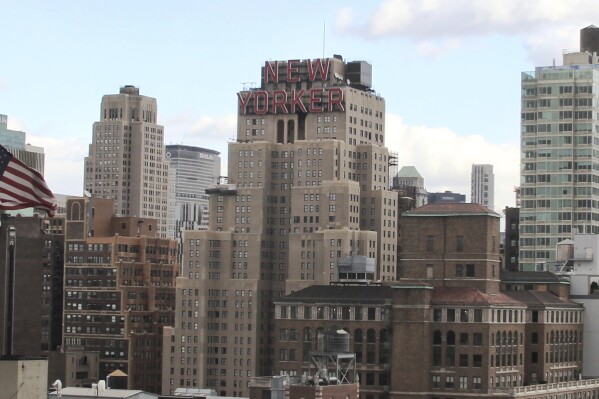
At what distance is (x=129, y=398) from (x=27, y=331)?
426 ft

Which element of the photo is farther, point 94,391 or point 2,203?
point 94,391

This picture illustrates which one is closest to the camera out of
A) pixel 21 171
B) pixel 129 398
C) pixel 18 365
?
pixel 18 365

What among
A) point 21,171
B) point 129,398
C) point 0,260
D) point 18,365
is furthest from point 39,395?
point 129,398

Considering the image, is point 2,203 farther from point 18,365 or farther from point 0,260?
point 18,365

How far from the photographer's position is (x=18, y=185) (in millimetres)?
72188

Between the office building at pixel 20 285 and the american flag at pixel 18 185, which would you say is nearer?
the office building at pixel 20 285

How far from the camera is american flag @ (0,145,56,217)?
70.9 meters

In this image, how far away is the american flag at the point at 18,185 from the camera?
70938mm

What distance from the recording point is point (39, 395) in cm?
6738

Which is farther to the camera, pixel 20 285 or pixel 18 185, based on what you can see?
pixel 18 185

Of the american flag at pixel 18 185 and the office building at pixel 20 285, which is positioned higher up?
the american flag at pixel 18 185

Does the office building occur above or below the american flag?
below

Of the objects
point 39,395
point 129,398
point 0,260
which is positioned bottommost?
point 129,398

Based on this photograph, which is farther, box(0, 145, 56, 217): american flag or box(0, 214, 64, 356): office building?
box(0, 145, 56, 217): american flag
